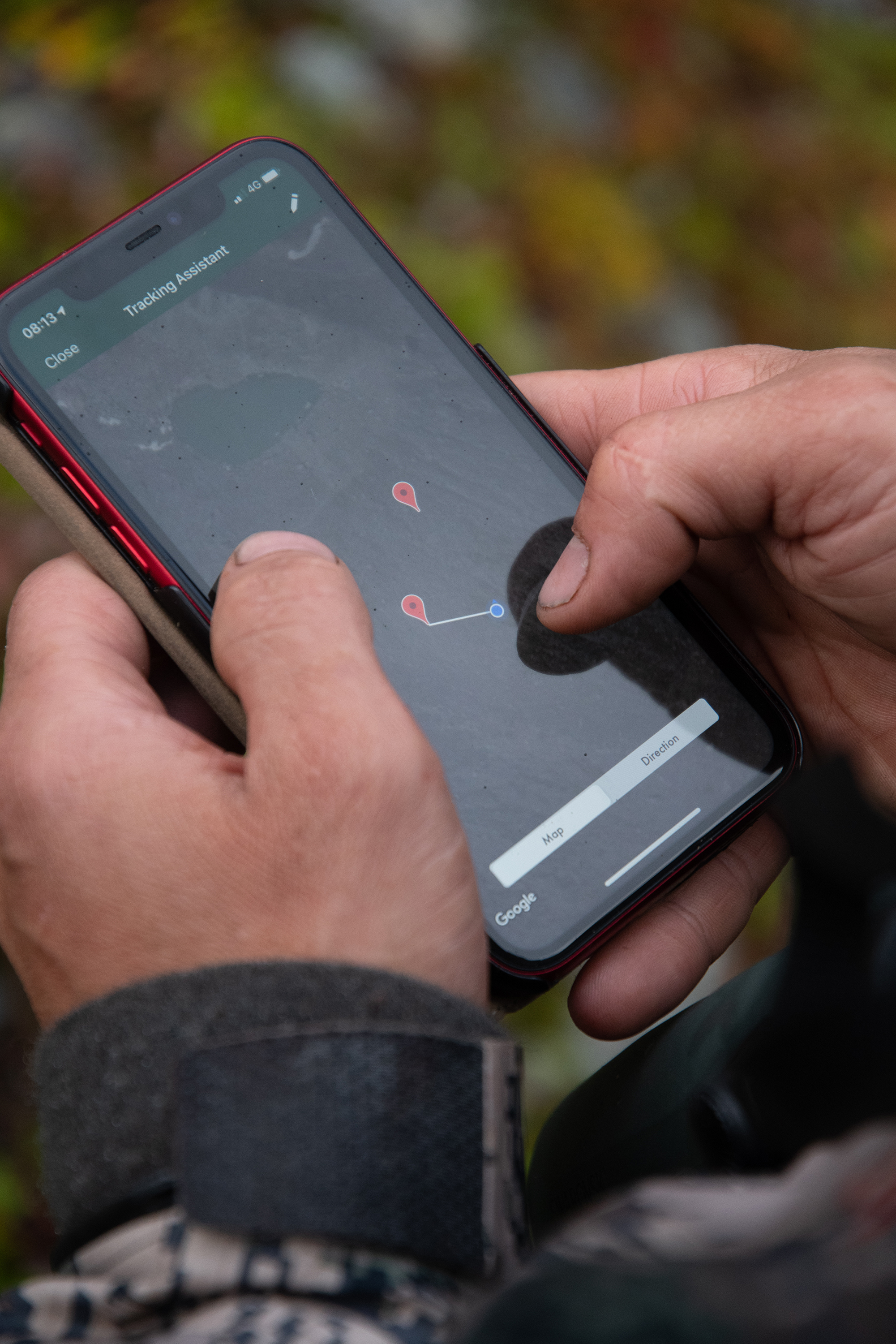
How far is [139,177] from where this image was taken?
7.01 ft

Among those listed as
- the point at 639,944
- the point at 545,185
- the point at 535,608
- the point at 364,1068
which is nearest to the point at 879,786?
the point at 639,944

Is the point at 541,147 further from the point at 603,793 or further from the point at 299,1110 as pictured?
the point at 299,1110

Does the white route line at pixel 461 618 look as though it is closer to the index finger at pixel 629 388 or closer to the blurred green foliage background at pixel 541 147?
the index finger at pixel 629 388

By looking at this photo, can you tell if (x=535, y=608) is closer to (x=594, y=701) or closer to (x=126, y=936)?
(x=594, y=701)

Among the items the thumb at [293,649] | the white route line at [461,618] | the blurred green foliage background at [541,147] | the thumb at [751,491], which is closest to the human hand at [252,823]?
the thumb at [293,649]

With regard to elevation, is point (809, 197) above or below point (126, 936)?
below

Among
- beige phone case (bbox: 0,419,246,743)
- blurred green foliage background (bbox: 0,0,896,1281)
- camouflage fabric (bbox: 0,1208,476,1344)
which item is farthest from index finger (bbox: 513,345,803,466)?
camouflage fabric (bbox: 0,1208,476,1344)

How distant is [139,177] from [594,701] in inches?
66.4

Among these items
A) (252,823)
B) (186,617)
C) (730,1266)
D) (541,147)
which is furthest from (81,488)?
(541,147)

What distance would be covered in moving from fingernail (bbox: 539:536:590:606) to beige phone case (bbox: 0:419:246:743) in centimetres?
39

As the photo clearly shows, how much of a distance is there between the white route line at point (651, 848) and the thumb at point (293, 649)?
1.34ft

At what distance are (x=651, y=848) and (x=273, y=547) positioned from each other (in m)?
0.56

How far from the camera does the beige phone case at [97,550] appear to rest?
109cm

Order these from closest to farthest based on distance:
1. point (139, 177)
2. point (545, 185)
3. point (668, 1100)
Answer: point (668, 1100) < point (139, 177) < point (545, 185)
